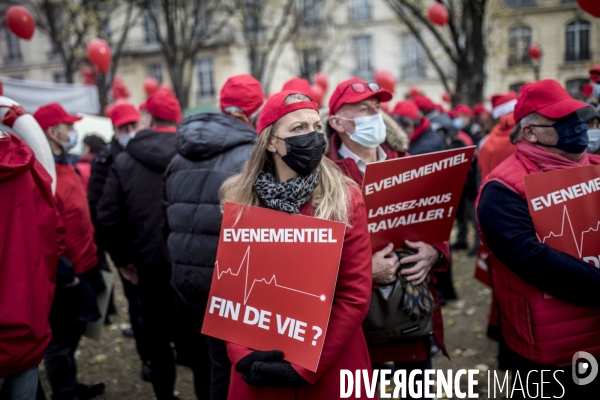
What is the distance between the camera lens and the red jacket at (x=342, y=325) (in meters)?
2.05

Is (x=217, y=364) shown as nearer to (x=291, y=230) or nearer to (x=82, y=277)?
(x=291, y=230)

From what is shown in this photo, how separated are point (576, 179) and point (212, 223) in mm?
1950

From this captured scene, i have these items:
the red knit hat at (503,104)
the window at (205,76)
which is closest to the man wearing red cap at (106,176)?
the red knit hat at (503,104)

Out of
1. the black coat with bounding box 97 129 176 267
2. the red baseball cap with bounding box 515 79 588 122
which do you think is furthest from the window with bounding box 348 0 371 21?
the red baseball cap with bounding box 515 79 588 122

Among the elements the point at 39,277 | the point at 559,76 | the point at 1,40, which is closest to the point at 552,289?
the point at 39,277

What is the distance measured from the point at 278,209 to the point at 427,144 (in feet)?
11.5

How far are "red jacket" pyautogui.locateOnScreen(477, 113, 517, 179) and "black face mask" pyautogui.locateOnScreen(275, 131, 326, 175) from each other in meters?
3.57

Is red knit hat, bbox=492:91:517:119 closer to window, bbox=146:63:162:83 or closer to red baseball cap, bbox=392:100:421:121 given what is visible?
red baseball cap, bbox=392:100:421:121

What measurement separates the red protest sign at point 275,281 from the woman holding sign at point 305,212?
7 centimetres

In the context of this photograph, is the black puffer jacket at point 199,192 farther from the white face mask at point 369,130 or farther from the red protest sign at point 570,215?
the red protest sign at point 570,215

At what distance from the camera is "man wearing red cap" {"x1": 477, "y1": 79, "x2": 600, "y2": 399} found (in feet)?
8.07

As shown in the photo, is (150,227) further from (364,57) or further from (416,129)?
(364,57)

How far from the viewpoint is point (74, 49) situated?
47.4 ft

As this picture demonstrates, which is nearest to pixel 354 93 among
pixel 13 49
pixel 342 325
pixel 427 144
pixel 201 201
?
pixel 201 201
